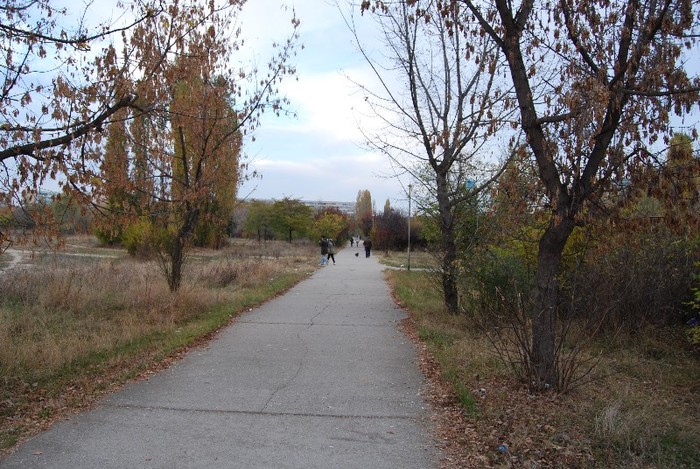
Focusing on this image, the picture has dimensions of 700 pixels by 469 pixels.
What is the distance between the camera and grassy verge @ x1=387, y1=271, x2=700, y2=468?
4.27 m

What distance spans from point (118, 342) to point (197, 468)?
4.73 m

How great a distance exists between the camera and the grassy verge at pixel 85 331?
227 inches

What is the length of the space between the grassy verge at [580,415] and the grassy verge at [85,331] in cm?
378

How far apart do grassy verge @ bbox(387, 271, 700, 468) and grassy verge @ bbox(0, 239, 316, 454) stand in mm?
3779

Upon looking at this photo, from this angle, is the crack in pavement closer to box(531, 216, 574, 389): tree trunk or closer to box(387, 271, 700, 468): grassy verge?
box(387, 271, 700, 468): grassy verge

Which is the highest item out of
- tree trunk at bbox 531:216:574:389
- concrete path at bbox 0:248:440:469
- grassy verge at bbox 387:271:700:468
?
tree trunk at bbox 531:216:574:389

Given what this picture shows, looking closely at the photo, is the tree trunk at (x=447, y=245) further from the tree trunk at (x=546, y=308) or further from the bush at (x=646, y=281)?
the tree trunk at (x=546, y=308)

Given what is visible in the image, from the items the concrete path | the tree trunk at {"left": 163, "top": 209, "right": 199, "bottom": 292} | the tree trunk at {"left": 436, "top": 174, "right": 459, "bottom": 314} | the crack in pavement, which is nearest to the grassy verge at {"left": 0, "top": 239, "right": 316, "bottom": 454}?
the tree trunk at {"left": 163, "top": 209, "right": 199, "bottom": 292}

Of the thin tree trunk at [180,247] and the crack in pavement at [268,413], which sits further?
the thin tree trunk at [180,247]

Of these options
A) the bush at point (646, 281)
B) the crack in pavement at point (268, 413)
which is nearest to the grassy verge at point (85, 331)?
the crack in pavement at point (268, 413)

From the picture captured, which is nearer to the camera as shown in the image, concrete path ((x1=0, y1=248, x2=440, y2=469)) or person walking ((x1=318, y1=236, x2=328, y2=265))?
concrete path ((x1=0, y1=248, x2=440, y2=469))

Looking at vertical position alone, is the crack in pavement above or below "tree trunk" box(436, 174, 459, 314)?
below

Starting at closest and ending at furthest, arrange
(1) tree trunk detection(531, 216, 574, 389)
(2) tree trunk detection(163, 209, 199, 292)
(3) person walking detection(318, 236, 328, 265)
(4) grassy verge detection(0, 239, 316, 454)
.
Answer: (1) tree trunk detection(531, 216, 574, 389)
(4) grassy verge detection(0, 239, 316, 454)
(2) tree trunk detection(163, 209, 199, 292)
(3) person walking detection(318, 236, 328, 265)

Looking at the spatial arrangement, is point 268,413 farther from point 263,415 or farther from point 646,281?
point 646,281
